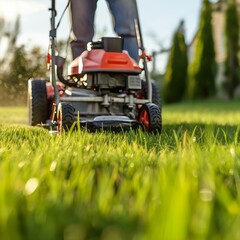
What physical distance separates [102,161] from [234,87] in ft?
63.2

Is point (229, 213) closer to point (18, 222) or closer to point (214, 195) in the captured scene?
point (214, 195)

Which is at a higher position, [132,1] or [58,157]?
[132,1]

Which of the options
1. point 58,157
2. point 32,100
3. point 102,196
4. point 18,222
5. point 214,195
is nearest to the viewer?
point 18,222

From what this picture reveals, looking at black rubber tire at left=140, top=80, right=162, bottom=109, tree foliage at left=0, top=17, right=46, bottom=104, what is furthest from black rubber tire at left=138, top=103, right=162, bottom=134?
tree foliage at left=0, top=17, right=46, bottom=104

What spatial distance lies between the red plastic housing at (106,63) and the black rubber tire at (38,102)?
700 mm

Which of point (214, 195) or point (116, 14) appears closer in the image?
point (214, 195)

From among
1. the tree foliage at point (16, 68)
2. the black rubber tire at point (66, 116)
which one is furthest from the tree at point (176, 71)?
the black rubber tire at point (66, 116)

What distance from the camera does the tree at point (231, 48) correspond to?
20406mm

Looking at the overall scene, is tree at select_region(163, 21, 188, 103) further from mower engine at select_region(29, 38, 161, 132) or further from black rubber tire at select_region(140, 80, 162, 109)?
mower engine at select_region(29, 38, 161, 132)

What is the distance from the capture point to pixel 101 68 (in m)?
3.79

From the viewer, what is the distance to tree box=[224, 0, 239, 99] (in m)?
20.4

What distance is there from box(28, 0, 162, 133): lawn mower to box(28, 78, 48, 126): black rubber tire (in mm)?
286

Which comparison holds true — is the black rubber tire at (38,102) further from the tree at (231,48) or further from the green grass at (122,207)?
the tree at (231,48)

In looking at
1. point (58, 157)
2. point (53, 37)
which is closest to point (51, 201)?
point (58, 157)
